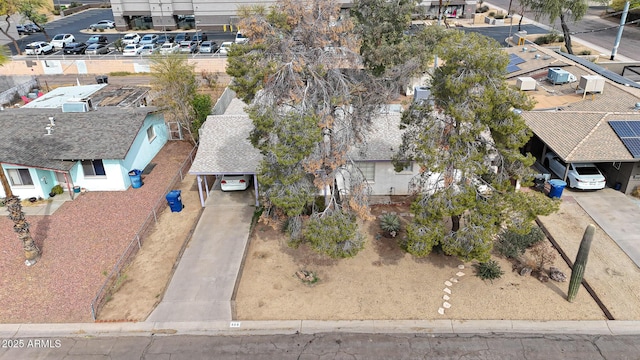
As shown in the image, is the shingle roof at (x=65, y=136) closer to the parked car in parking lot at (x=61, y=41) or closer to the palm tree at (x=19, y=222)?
the palm tree at (x=19, y=222)

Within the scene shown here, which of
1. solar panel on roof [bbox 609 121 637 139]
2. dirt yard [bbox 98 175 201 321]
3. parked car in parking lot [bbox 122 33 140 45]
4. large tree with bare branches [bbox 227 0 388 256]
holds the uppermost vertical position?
large tree with bare branches [bbox 227 0 388 256]

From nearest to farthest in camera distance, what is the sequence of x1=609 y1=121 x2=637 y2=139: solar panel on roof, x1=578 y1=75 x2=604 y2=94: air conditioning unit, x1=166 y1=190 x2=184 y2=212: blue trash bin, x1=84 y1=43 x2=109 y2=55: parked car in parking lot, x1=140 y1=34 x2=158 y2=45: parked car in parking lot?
x1=609 y1=121 x2=637 y2=139: solar panel on roof, x1=166 y1=190 x2=184 y2=212: blue trash bin, x1=578 y1=75 x2=604 y2=94: air conditioning unit, x1=84 y1=43 x2=109 y2=55: parked car in parking lot, x1=140 y1=34 x2=158 y2=45: parked car in parking lot

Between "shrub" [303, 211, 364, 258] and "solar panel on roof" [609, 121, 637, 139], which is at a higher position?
"solar panel on roof" [609, 121, 637, 139]

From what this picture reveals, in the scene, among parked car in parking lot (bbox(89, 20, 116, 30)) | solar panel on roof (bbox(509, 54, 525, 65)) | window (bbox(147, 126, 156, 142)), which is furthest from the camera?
parked car in parking lot (bbox(89, 20, 116, 30))

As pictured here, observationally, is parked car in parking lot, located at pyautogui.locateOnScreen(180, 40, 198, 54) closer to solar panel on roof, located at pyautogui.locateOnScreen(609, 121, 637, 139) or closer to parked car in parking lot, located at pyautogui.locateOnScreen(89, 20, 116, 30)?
parked car in parking lot, located at pyautogui.locateOnScreen(89, 20, 116, 30)

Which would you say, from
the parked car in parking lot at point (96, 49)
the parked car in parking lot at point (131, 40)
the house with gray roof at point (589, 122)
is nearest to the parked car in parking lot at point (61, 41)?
the parked car in parking lot at point (96, 49)

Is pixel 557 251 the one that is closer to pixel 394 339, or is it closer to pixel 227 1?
pixel 394 339

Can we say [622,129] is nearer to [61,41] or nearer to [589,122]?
[589,122]

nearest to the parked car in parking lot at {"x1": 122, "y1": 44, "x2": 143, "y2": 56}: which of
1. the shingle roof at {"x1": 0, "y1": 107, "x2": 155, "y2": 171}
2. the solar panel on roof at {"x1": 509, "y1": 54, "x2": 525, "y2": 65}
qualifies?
the shingle roof at {"x1": 0, "y1": 107, "x2": 155, "y2": 171}

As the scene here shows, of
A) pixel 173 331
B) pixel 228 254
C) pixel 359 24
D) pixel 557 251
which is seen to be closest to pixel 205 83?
pixel 359 24
